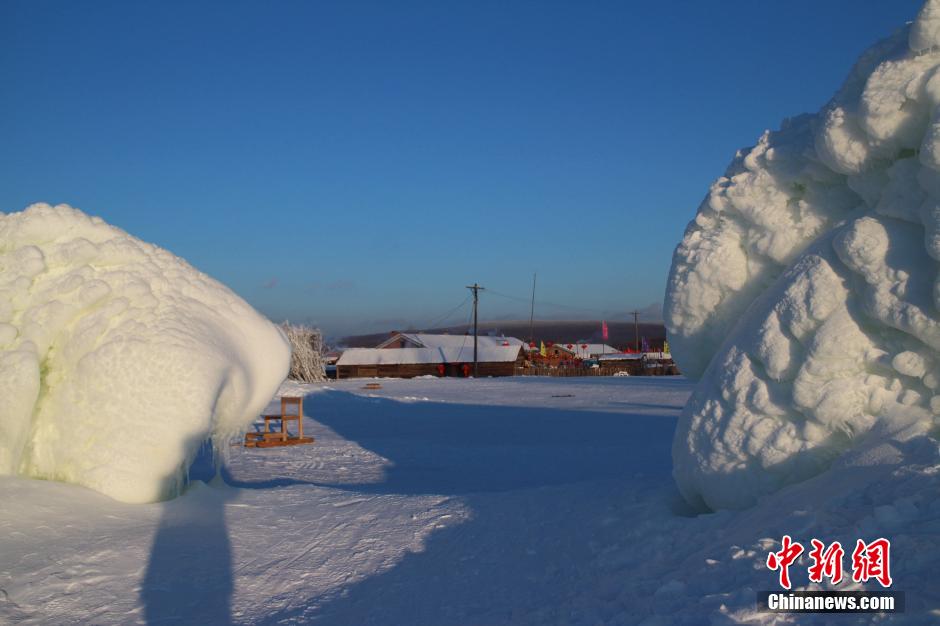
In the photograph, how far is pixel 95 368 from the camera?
22.6 feet

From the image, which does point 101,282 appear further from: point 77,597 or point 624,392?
point 624,392

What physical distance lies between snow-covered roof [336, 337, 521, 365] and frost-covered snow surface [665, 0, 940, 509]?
45.0 m

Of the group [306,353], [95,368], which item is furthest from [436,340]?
[95,368]

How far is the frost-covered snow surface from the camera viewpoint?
4.60 meters

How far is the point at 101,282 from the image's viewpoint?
7.33 metres

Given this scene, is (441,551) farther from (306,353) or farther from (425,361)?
(425,361)

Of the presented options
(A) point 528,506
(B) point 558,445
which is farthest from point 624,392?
(A) point 528,506

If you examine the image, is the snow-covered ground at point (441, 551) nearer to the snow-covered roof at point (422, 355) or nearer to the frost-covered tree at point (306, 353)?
the frost-covered tree at point (306, 353)

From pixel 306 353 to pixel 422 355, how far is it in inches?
356

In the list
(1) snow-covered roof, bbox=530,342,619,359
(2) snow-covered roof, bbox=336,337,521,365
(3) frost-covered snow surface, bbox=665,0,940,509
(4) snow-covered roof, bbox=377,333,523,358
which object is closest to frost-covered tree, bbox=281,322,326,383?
(2) snow-covered roof, bbox=336,337,521,365

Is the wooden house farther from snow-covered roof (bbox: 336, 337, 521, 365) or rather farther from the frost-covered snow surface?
the frost-covered snow surface

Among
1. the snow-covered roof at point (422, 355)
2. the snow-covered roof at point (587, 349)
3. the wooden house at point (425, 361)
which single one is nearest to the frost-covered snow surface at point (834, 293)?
the wooden house at point (425, 361)

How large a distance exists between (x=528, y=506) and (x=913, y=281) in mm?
4335

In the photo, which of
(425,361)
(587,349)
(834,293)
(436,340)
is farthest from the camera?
(587,349)
